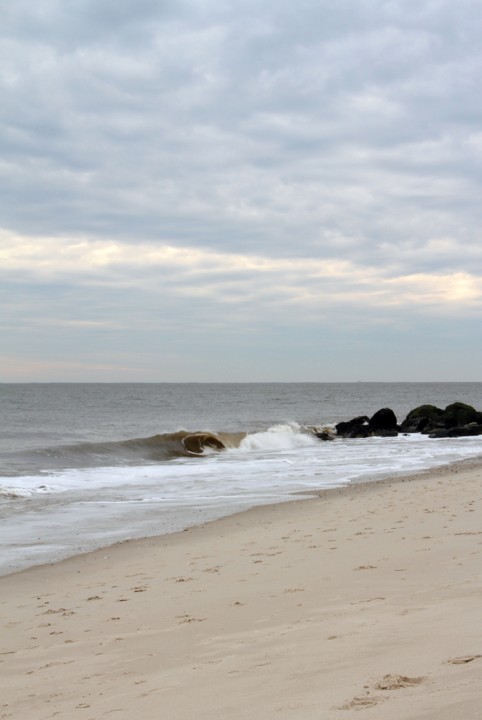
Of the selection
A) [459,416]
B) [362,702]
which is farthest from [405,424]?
[362,702]

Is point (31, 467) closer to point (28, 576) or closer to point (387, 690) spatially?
point (28, 576)

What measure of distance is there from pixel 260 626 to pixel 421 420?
113 ft

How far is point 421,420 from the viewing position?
38625 mm

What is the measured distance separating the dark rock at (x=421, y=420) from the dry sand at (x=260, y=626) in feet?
92.5

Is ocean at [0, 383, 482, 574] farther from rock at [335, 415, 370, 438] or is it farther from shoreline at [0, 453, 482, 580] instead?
rock at [335, 415, 370, 438]

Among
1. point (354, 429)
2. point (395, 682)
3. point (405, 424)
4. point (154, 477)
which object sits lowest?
point (154, 477)

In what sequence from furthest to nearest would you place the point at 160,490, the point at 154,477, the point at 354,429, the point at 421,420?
the point at 421,420 < the point at 354,429 < the point at 154,477 < the point at 160,490

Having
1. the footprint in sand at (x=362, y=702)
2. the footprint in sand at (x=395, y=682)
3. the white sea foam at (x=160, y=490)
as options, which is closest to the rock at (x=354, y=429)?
the white sea foam at (x=160, y=490)

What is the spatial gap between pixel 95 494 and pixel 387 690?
13.3 metres

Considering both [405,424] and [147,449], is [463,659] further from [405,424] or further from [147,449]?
[405,424]

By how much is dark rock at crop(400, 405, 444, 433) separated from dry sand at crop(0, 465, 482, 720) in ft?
92.5

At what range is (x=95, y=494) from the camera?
1605 centimetres

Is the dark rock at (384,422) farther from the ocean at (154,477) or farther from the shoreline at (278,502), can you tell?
the shoreline at (278,502)

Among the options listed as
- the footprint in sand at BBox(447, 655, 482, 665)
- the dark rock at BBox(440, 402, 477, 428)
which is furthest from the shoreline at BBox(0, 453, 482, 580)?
the dark rock at BBox(440, 402, 477, 428)
